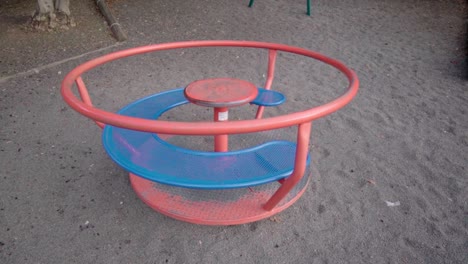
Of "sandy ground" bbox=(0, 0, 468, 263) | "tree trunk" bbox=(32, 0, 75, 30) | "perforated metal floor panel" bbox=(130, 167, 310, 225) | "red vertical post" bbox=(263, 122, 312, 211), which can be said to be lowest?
"sandy ground" bbox=(0, 0, 468, 263)

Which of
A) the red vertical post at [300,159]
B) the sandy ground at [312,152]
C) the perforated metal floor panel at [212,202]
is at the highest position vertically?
the red vertical post at [300,159]

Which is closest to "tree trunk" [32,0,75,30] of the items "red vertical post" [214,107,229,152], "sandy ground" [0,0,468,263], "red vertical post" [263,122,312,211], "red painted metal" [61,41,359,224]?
"sandy ground" [0,0,468,263]

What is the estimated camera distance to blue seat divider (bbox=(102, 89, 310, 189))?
1.56 m

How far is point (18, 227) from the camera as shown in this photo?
1.80m

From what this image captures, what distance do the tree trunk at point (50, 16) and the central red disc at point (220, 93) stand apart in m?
3.82

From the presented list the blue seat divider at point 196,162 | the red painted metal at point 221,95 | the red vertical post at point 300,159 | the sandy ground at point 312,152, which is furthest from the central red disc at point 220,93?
the sandy ground at point 312,152

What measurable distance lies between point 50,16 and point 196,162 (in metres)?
4.30

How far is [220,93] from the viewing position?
1.93 meters

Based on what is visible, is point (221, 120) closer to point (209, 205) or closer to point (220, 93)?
point (220, 93)

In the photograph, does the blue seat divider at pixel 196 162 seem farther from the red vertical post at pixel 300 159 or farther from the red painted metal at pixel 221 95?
the red painted metal at pixel 221 95

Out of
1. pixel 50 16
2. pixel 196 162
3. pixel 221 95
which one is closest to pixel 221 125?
pixel 196 162

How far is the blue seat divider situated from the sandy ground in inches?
14.0

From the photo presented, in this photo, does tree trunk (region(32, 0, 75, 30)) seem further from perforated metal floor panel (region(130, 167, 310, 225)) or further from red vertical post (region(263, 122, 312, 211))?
red vertical post (region(263, 122, 312, 211))

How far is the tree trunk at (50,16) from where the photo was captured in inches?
189
